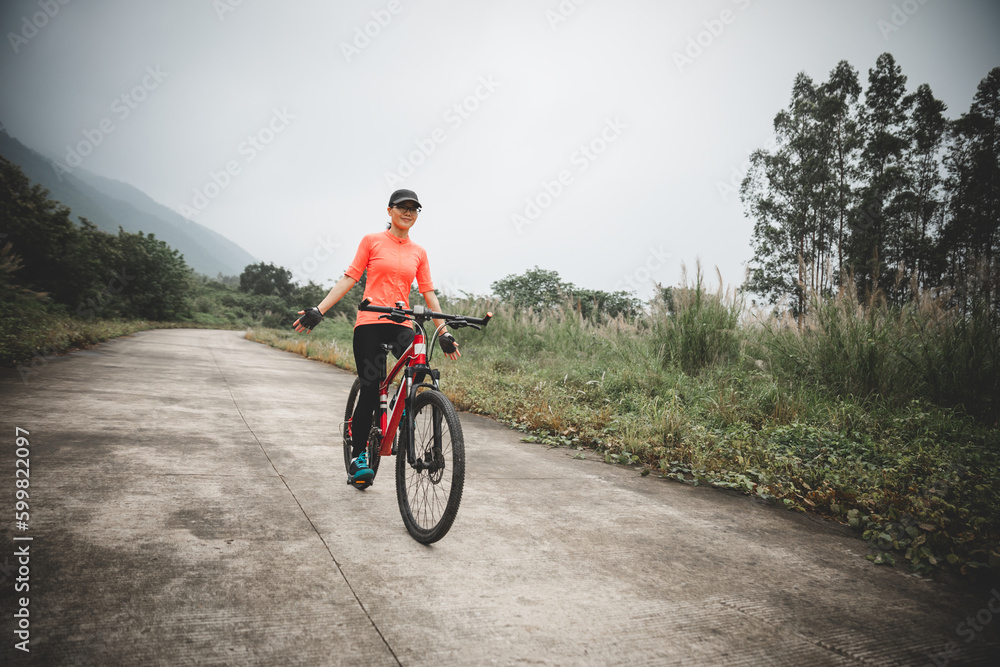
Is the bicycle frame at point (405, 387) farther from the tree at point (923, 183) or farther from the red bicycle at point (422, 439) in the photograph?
the tree at point (923, 183)

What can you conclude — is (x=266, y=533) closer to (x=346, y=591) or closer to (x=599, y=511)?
(x=346, y=591)

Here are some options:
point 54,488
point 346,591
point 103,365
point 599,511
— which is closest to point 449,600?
point 346,591

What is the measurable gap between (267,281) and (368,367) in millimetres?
76636

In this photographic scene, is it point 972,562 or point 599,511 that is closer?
point 972,562

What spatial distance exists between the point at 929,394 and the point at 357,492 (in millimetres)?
6030

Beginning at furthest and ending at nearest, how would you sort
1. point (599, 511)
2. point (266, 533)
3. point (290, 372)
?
point (290, 372) < point (599, 511) < point (266, 533)

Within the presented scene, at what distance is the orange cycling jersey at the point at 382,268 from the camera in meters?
3.26

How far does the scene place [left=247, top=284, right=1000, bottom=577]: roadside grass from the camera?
3.15 metres

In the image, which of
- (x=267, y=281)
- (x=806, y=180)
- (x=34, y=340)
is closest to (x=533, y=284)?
(x=806, y=180)

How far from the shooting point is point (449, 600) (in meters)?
1.92

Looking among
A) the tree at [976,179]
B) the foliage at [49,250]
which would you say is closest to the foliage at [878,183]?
the tree at [976,179]

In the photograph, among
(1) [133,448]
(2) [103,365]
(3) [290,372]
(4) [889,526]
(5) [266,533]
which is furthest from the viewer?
(3) [290,372]

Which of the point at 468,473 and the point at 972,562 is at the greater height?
the point at 972,562

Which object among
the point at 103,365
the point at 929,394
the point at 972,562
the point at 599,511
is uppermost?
the point at 929,394
